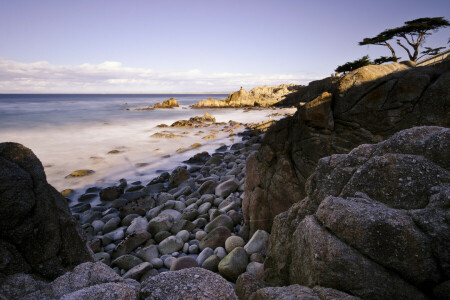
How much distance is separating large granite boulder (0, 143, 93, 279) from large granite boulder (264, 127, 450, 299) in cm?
284

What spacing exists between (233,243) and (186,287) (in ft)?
13.0

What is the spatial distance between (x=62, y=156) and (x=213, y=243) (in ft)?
50.4

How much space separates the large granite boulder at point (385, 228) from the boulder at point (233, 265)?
205cm

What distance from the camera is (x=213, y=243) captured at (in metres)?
6.09

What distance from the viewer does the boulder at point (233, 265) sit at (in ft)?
16.2

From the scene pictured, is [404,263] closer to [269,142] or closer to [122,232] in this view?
[269,142]

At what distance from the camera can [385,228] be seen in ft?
6.81

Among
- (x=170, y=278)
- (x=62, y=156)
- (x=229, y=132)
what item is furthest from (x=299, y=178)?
(x=229, y=132)

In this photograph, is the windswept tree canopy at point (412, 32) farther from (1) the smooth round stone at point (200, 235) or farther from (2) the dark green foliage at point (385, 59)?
(1) the smooth round stone at point (200, 235)

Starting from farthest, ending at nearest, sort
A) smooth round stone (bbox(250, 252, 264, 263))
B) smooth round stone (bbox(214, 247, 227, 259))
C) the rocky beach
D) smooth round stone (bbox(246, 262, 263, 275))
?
smooth round stone (bbox(214, 247, 227, 259)) < smooth round stone (bbox(250, 252, 264, 263)) < smooth round stone (bbox(246, 262, 263, 275)) < the rocky beach

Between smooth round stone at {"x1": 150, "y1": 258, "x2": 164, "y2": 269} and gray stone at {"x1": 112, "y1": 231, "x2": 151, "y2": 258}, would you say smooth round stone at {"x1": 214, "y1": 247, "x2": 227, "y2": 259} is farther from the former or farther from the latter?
gray stone at {"x1": 112, "y1": 231, "x2": 151, "y2": 258}

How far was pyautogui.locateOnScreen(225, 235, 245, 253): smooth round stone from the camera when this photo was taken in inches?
227

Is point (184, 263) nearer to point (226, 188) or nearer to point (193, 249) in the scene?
point (193, 249)

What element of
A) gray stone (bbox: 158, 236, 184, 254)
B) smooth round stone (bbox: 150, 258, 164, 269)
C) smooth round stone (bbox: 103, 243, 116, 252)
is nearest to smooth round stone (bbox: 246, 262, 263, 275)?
smooth round stone (bbox: 150, 258, 164, 269)
